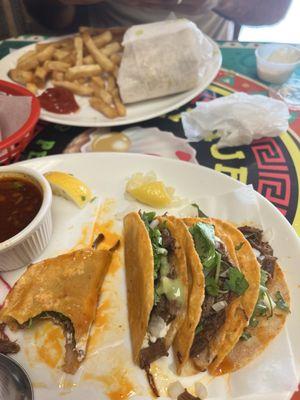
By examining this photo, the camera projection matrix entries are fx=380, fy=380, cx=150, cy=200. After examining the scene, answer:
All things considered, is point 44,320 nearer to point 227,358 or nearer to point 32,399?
point 32,399

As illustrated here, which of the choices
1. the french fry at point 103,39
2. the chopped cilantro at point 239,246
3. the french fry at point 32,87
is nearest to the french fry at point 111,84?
the french fry at point 103,39

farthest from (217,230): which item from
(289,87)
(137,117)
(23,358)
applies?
(289,87)

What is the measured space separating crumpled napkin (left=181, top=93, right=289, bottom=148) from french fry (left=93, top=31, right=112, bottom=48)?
3.06 ft

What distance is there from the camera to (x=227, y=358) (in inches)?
49.8

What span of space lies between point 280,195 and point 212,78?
1.05m

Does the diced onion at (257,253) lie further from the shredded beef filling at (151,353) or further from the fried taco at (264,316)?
the shredded beef filling at (151,353)

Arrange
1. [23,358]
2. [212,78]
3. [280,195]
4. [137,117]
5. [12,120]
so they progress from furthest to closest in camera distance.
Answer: [212,78], [137,117], [12,120], [280,195], [23,358]

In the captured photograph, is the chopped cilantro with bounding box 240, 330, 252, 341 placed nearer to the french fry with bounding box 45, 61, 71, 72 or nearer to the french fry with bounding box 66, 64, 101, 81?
the french fry with bounding box 66, 64, 101, 81

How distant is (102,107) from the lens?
7.71 ft

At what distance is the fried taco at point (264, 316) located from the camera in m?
1.25

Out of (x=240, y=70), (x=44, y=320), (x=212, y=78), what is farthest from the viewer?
(x=240, y=70)

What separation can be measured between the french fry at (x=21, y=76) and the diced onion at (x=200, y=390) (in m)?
2.15

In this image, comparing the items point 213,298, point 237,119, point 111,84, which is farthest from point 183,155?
point 213,298

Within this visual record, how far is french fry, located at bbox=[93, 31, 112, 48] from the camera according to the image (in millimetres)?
2736
